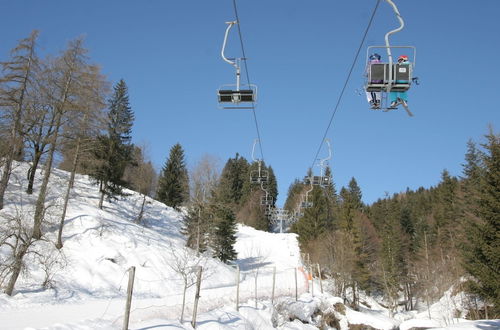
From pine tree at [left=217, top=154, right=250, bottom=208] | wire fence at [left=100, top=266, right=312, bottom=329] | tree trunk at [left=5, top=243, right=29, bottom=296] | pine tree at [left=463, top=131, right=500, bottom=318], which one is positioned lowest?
wire fence at [left=100, top=266, right=312, bottom=329]

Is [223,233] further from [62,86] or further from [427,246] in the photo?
[427,246]

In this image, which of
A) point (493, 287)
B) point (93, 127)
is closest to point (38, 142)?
point (93, 127)

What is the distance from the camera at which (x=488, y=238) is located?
2170 cm

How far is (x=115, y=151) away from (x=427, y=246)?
4290cm

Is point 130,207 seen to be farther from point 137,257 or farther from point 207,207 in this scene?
point 137,257

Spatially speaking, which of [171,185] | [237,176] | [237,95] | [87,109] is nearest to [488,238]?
[237,95]

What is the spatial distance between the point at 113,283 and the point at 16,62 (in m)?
15.9

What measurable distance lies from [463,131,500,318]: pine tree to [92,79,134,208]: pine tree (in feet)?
A: 98.9

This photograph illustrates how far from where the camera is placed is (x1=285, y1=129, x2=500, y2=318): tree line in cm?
2179

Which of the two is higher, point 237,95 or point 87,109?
point 87,109

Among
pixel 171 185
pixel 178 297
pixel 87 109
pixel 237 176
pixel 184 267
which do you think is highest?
pixel 237 176

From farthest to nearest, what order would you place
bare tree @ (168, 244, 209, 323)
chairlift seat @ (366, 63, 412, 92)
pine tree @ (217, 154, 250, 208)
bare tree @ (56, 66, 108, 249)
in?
pine tree @ (217, 154, 250, 208) → bare tree @ (56, 66, 108, 249) → bare tree @ (168, 244, 209, 323) → chairlift seat @ (366, 63, 412, 92)

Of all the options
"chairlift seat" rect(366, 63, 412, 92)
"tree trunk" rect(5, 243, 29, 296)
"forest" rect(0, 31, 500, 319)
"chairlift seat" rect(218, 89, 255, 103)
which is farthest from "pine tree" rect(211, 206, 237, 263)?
"chairlift seat" rect(366, 63, 412, 92)

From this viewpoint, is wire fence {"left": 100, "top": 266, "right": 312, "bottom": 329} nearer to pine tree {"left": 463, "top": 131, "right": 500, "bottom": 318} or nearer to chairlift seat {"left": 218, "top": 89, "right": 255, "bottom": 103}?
chairlift seat {"left": 218, "top": 89, "right": 255, "bottom": 103}
